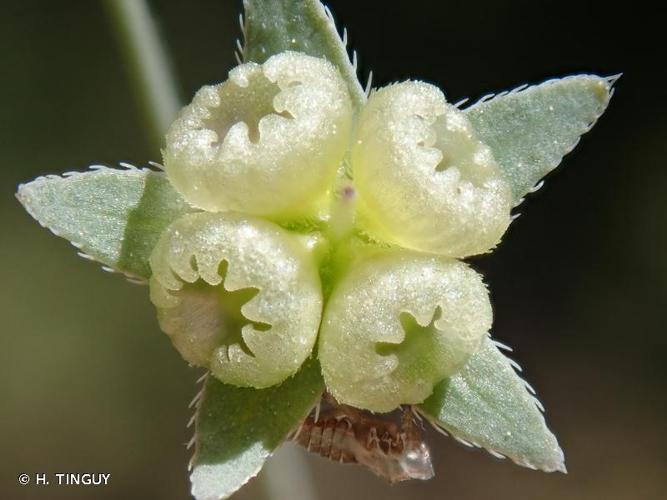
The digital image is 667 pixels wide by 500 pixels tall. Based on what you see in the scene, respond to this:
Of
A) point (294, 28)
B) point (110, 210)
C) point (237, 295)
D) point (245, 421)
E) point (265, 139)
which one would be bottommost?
point (245, 421)

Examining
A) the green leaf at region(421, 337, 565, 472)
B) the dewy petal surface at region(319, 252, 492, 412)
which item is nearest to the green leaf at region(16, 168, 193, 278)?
the dewy petal surface at region(319, 252, 492, 412)

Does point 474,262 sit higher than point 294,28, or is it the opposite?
point 294,28

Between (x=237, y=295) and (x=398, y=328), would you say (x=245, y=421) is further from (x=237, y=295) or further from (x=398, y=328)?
(x=398, y=328)

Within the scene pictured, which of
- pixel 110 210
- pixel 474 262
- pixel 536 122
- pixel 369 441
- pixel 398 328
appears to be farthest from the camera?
pixel 474 262

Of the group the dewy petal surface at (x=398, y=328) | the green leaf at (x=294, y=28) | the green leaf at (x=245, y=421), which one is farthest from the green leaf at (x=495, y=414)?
the green leaf at (x=294, y=28)

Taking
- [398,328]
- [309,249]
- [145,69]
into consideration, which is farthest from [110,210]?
[145,69]

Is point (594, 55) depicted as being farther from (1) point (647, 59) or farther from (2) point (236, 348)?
(2) point (236, 348)
